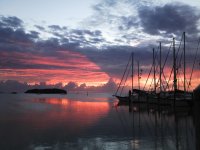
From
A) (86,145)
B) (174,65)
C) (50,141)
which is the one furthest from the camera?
(174,65)

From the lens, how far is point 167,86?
66812 mm

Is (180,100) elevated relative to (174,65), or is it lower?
lower

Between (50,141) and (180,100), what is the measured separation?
36.5 m

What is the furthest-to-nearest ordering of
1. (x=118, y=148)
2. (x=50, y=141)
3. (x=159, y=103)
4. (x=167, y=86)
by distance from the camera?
(x=167, y=86) < (x=159, y=103) < (x=50, y=141) < (x=118, y=148)

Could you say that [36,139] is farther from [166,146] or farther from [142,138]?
[166,146]

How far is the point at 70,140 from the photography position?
21719mm

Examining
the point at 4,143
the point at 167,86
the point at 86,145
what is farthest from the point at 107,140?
the point at 167,86

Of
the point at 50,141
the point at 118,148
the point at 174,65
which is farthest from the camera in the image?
the point at 174,65

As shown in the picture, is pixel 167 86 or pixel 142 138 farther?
pixel 167 86

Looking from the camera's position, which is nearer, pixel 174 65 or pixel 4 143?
pixel 4 143

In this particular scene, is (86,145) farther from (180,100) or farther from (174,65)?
(174,65)

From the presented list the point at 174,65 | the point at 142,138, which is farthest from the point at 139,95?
the point at 142,138

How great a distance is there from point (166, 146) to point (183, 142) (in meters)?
2.03

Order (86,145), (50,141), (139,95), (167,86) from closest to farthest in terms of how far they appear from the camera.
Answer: (86,145)
(50,141)
(167,86)
(139,95)
